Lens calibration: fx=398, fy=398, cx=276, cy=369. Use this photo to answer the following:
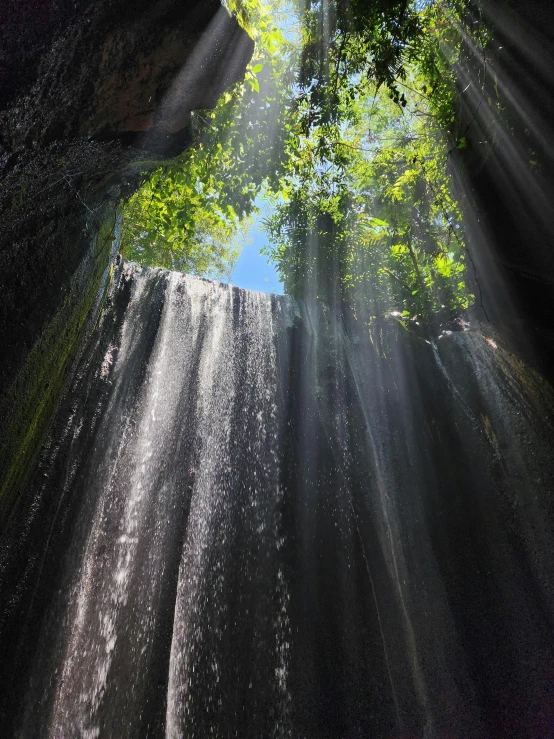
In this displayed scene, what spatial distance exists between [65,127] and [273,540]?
190 inches

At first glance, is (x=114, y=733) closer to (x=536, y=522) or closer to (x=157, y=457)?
(x=157, y=457)

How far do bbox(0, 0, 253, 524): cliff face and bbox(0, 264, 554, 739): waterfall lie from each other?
1.47 metres

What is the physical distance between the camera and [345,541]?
220 inches

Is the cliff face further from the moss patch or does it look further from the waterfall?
the waterfall

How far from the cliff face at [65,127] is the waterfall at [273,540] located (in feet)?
4.82

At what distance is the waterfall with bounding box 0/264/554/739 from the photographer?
3.75 metres

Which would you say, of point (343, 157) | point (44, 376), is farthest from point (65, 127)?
point (343, 157)

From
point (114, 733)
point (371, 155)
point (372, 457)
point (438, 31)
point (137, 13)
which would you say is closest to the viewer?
point (137, 13)

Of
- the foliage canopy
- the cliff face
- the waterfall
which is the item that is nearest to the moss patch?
the cliff face

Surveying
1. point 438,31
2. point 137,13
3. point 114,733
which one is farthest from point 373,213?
point 114,733

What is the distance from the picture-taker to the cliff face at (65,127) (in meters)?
2.34

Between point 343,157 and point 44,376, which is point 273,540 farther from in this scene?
point 343,157

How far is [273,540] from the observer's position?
5.22m

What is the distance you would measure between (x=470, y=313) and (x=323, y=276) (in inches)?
134
